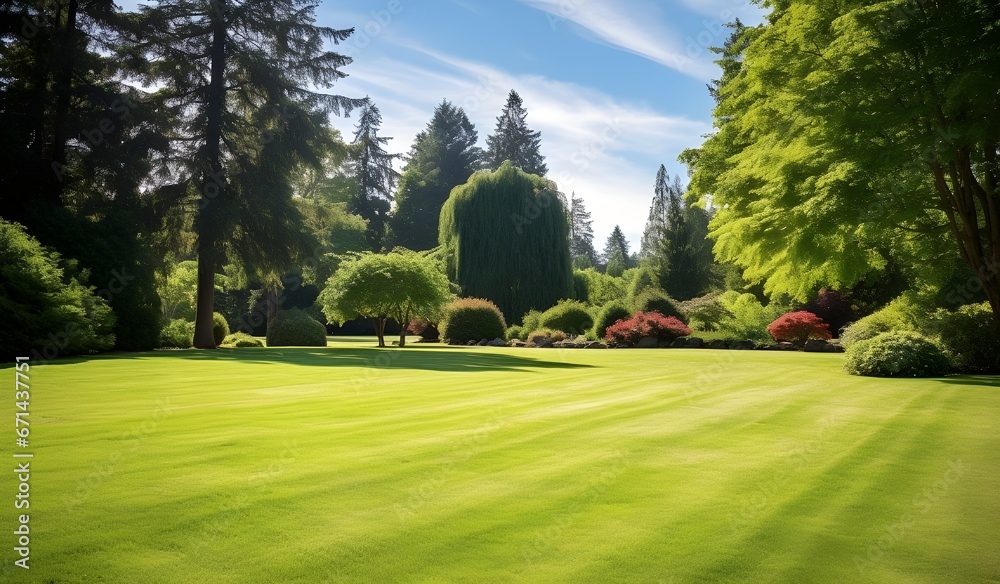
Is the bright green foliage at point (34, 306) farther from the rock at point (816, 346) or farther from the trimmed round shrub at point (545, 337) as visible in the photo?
the rock at point (816, 346)

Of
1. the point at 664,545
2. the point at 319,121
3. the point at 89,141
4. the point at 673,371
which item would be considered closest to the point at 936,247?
the point at 673,371

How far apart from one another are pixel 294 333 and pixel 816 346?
22.3 meters

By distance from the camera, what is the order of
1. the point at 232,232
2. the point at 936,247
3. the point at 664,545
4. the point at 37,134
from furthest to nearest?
the point at 232,232
the point at 37,134
the point at 936,247
the point at 664,545

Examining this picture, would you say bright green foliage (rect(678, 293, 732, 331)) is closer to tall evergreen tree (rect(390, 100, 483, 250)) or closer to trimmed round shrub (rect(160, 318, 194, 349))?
trimmed round shrub (rect(160, 318, 194, 349))

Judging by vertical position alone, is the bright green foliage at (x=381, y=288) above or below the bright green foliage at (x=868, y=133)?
below

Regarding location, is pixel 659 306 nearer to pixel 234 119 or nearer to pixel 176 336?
pixel 234 119

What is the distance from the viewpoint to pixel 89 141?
73.6ft

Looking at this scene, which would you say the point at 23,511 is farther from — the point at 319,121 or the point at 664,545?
the point at 319,121

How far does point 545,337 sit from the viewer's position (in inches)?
1211

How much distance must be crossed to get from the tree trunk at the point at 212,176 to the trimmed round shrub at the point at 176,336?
83 cm

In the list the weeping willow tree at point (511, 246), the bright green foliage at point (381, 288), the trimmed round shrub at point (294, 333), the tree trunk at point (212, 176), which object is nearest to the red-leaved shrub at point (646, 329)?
the bright green foliage at point (381, 288)

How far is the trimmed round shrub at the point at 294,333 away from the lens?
29.9 m

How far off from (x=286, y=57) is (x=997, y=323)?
2666 cm

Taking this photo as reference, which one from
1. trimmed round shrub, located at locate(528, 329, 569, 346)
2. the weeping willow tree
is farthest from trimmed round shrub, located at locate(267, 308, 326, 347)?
the weeping willow tree
